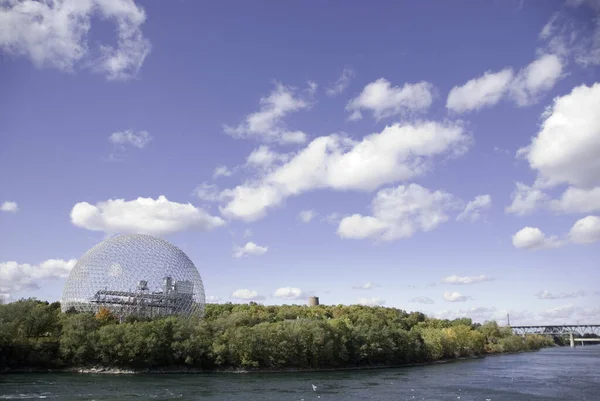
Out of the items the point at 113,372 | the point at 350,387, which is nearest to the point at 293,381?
the point at 350,387

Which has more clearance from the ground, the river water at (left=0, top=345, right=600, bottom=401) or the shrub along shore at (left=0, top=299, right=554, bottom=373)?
the shrub along shore at (left=0, top=299, right=554, bottom=373)

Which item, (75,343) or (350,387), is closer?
(350,387)

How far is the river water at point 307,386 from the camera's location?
32.9 m

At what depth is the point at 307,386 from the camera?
38.8 m

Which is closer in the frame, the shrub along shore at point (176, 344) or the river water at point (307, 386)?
the river water at point (307, 386)

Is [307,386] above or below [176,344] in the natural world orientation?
below

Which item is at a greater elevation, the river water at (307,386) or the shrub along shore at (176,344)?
the shrub along shore at (176,344)

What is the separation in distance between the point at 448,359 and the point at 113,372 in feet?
156

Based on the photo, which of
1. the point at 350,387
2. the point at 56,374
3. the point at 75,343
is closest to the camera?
the point at 350,387

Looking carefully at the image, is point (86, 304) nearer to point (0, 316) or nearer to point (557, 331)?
point (0, 316)

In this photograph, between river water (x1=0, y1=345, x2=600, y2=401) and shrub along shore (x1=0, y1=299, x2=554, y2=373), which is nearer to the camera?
river water (x1=0, y1=345, x2=600, y2=401)

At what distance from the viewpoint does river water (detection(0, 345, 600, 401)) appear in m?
32.9

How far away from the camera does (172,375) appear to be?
4600 cm

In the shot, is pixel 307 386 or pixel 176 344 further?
pixel 176 344
